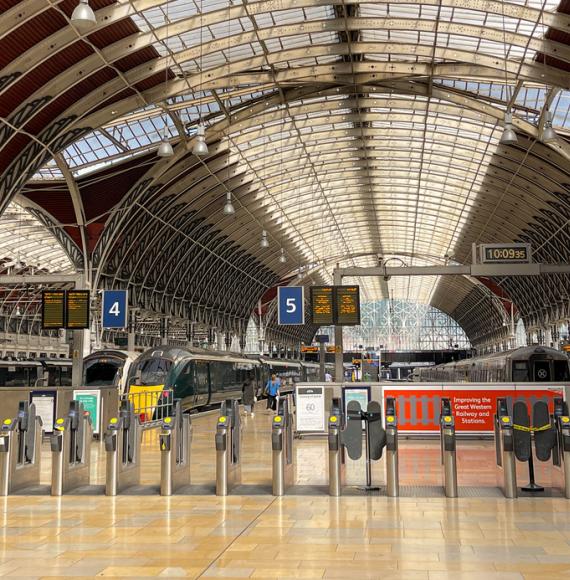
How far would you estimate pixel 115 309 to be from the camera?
26.8 m

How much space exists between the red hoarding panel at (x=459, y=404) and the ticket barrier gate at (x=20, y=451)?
398 inches

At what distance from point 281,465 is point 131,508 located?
2.43 metres

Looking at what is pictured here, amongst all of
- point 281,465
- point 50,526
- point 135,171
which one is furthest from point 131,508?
point 135,171

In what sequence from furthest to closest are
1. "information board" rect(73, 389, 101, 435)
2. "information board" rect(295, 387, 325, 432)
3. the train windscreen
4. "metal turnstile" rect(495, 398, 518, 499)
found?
the train windscreen < "information board" rect(73, 389, 101, 435) < "information board" rect(295, 387, 325, 432) < "metal turnstile" rect(495, 398, 518, 499)

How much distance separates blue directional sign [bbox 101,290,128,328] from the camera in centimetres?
2666

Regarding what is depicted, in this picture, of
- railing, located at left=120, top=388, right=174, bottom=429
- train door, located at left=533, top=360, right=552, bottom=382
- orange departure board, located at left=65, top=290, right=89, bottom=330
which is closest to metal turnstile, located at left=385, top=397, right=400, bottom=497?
orange departure board, located at left=65, top=290, right=89, bottom=330

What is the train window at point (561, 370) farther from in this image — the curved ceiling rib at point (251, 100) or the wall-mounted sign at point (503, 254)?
the wall-mounted sign at point (503, 254)

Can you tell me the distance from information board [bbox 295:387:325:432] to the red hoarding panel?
6.41 ft

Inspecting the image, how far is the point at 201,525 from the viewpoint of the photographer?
8.86m

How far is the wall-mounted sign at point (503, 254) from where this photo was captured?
21.4m

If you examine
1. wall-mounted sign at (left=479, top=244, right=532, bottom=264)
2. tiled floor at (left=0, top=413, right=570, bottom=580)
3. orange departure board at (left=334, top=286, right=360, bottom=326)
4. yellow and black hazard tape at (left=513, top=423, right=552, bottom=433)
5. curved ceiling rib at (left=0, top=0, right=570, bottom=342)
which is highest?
curved ceiling rib at (left=0, top=0, right=570, bottom=342)

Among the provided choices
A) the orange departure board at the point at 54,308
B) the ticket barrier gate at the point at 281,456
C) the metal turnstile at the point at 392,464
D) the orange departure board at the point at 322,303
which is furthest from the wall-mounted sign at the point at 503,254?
the orange departure board at the point at 54,308

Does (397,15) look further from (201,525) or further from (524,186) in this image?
(201,525)

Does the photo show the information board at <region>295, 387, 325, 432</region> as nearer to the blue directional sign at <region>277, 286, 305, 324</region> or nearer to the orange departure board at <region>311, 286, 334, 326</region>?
the orange departure board at <region>311, 286, 334, 326</region>
